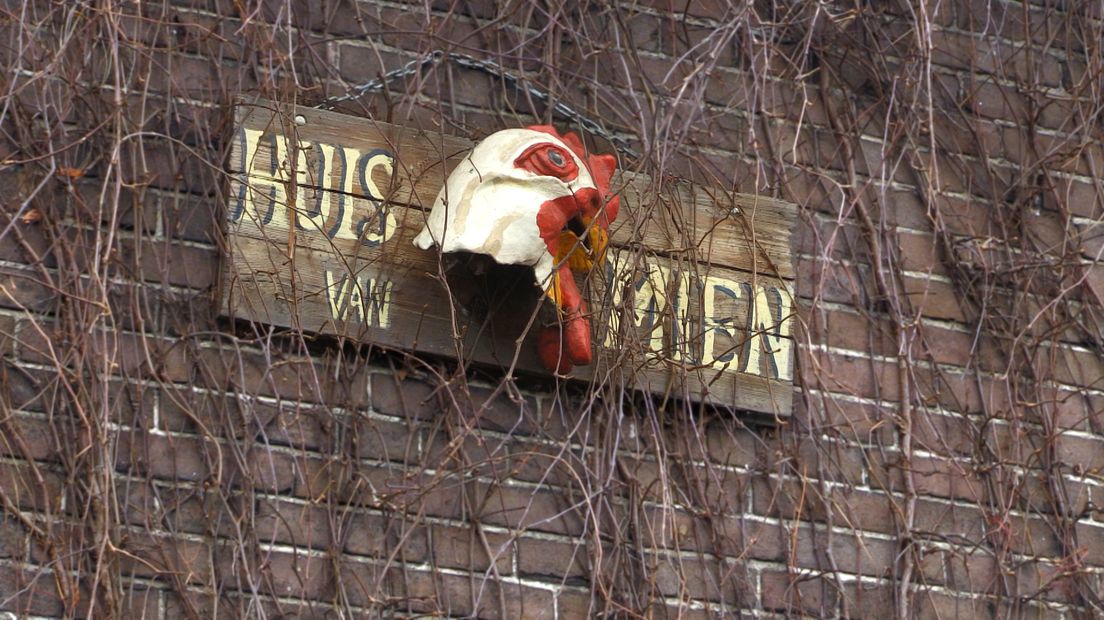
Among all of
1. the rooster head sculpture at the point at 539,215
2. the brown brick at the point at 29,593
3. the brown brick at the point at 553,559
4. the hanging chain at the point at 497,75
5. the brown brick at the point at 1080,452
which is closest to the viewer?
the brown brick at the point at 29,593

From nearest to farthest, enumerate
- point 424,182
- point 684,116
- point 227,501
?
point 227,501
point 424,182
point 684,116

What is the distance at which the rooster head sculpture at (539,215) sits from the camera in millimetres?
2811

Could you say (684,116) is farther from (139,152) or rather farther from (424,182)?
(139,152)

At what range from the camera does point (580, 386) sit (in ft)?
9.96

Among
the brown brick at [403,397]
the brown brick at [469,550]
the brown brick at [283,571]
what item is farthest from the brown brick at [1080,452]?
the brown brick at [283,571]

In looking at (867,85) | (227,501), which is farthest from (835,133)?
(227,501)

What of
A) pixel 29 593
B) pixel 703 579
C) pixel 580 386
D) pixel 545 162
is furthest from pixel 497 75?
pixel 29 593

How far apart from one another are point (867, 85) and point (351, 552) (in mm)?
1382

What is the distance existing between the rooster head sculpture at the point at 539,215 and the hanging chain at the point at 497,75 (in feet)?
0.80

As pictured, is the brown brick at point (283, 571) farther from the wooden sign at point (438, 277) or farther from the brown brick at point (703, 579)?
the brown brick at point (703, 579)

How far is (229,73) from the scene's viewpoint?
3.08 m

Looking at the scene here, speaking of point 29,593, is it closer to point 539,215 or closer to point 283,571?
point 283,571

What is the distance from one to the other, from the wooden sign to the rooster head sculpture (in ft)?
0.16

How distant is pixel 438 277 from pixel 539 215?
9.3 inches
